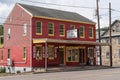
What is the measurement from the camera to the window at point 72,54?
4450 centimetres

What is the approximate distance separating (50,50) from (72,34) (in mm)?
3893

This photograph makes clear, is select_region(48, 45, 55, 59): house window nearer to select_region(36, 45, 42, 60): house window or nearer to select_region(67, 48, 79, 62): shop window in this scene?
select_region(36, 45, 42, 60): house window

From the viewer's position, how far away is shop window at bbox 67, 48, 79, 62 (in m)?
44.5

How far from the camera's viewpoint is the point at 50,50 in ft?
136

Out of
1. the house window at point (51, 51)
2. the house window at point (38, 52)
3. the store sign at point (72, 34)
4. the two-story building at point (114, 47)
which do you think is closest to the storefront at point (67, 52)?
the house window at point (51, 51)

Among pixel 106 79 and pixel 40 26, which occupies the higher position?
pixel 40 26

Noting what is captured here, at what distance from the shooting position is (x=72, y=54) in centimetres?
4497

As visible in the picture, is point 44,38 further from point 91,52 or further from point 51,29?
point 91,52

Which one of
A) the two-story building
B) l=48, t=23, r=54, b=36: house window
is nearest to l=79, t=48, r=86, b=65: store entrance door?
l=48, t=23, r=54, b=36: house window

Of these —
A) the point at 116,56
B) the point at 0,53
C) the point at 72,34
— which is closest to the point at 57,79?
the point at 72,34

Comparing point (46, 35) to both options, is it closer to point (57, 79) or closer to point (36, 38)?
point (36, 38)

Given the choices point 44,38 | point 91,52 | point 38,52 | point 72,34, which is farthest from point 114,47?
point 38,52

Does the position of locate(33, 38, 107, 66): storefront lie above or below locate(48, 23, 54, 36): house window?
below

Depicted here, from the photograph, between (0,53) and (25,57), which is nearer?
(25,57)
